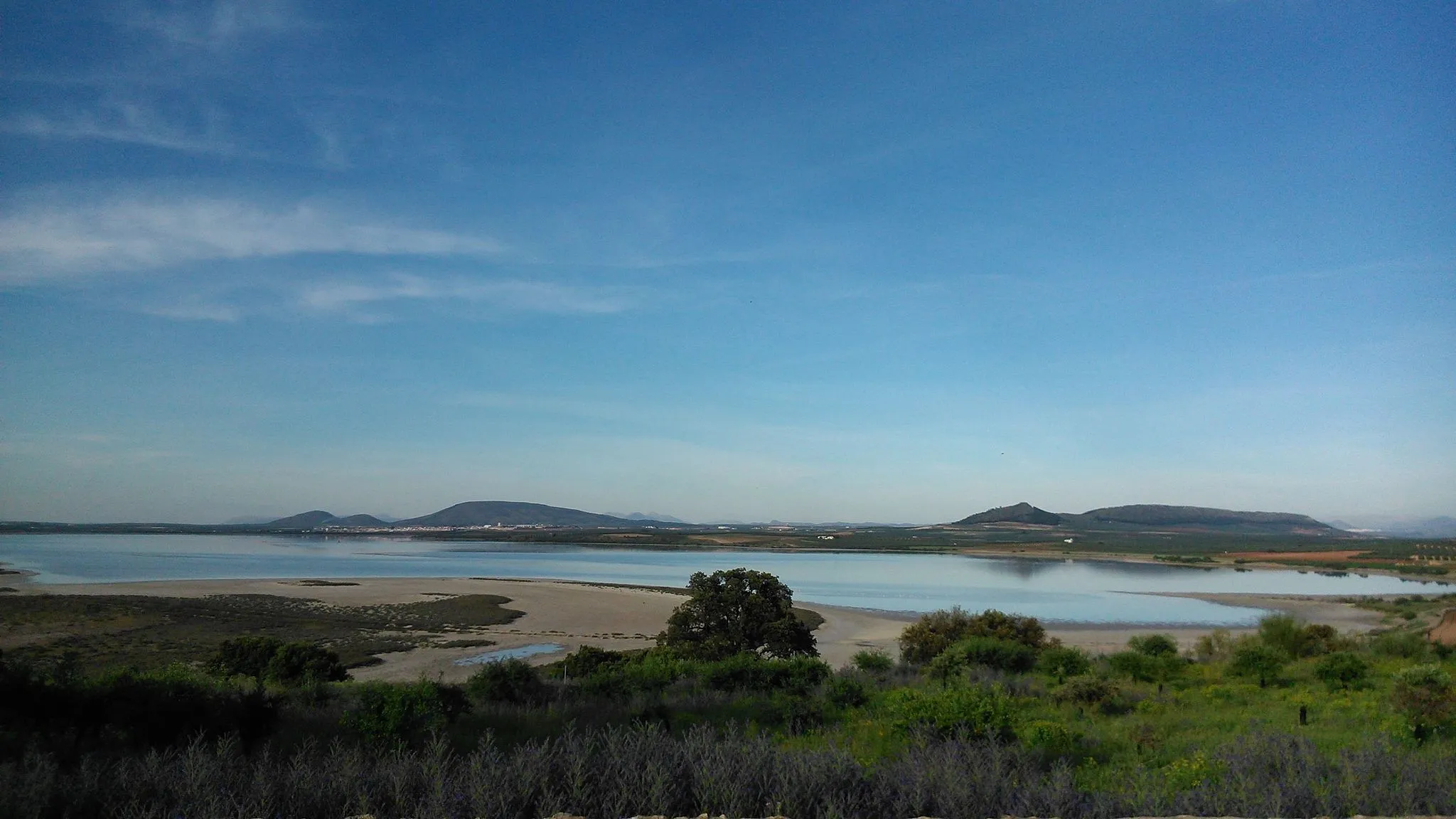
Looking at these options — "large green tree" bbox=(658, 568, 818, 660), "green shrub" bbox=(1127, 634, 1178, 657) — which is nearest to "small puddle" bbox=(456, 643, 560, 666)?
"large green tree" bbox=(658, 568, 818, 660)

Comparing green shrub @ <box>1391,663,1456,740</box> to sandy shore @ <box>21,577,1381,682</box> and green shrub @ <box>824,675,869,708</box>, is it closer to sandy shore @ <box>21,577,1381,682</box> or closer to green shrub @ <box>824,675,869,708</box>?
green shrub @ <box>824,675,869,708</box>

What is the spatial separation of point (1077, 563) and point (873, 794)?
94.7 meters

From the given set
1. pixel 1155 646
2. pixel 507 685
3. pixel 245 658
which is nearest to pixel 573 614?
pixel 245 658

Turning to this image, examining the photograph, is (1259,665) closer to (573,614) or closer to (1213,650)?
(1213,650)

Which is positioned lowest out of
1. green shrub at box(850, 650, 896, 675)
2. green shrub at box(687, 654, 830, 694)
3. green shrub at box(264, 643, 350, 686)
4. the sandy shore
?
the sandy shore

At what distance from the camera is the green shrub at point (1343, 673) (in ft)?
46.8

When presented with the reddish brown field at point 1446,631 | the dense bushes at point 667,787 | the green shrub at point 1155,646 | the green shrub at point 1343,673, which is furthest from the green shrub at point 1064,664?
the dense bushes at point 667,787

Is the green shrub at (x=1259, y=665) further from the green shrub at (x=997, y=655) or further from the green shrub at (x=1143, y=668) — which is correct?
the green shrub at (x=997, y=655)

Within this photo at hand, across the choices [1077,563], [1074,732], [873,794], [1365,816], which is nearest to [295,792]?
[873,794]

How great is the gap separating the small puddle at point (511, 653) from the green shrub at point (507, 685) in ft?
40.5

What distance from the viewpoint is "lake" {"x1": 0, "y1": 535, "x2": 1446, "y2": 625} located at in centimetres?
4616

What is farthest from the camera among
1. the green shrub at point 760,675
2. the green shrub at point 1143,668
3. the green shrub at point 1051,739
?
the green shrub at point 1143,668

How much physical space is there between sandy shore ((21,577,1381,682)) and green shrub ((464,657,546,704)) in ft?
31.4

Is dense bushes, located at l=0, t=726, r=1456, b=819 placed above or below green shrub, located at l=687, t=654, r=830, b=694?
above
